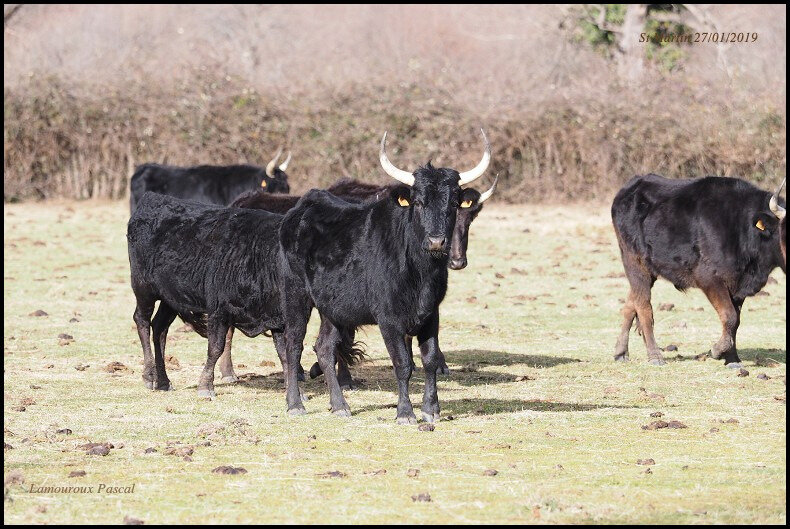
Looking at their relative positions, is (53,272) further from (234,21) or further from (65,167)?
(234,21)

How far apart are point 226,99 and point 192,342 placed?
17.3m

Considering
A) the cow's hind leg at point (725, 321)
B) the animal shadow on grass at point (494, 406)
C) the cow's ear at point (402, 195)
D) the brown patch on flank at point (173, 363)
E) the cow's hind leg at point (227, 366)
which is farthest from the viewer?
the brown patch on flank at point (173, 363)

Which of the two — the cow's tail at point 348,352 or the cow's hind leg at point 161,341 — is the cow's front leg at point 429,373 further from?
the cow's hind leg at point 161,341

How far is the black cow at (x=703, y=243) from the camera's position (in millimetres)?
12172

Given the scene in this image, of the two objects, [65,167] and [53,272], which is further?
[65,167]

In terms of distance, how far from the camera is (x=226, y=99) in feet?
99.0

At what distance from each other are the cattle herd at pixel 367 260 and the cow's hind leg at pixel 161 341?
0.01 metres

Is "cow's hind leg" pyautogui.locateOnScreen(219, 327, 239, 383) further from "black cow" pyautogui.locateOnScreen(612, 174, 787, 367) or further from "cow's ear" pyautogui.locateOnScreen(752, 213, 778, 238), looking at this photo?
"cow's ear" pyautogui.locateOnScreen(752, 213, 778, 238)

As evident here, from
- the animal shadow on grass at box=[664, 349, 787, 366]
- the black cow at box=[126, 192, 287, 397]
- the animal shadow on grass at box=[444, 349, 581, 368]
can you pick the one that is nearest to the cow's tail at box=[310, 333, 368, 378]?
the black cow at box=[126, 192, 287, 397]

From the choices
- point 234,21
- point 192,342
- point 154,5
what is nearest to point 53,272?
point 192,342

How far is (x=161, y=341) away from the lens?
11.1 meters

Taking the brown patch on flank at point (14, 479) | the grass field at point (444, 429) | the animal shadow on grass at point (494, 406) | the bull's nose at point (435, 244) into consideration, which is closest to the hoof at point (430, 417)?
the grass field at point (444, 429)

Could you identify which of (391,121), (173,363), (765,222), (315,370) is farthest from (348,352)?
(391,121)

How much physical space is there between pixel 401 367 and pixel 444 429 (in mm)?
578
